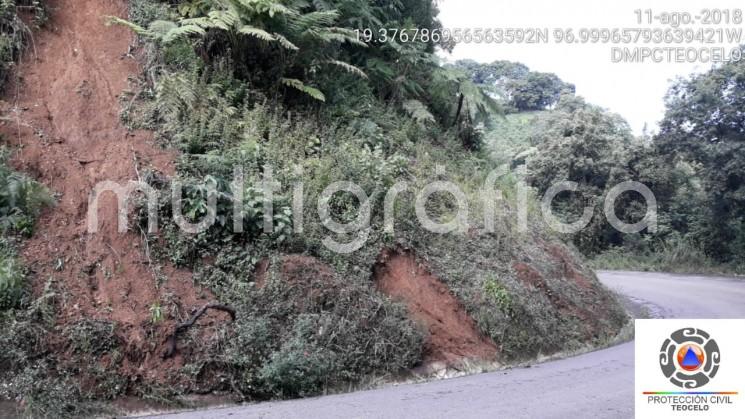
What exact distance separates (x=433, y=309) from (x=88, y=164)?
217 inches

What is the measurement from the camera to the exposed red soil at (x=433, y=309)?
8.79 meters

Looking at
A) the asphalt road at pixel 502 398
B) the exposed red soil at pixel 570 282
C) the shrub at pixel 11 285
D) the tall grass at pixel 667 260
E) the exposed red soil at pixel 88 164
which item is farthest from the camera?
the tall grass at pixel 667 260

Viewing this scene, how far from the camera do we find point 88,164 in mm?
8586

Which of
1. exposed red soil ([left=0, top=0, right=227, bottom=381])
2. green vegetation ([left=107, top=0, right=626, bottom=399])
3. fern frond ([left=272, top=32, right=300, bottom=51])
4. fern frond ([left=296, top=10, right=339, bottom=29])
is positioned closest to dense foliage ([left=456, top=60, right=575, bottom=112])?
green vegetation ([left=107, top=0, right=626, bottom=399])

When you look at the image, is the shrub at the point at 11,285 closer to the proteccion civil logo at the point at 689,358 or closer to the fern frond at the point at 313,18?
the fern frond at the point at 313,18

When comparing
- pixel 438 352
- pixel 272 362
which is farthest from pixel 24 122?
pixel 438 352

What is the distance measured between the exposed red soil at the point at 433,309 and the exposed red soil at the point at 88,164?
2.91 metres

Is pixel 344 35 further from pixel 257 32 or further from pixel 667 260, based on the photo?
pixel 667 260

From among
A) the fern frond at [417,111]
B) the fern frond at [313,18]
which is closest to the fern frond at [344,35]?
the fern frond at [313,18]

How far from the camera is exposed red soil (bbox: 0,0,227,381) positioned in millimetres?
7055

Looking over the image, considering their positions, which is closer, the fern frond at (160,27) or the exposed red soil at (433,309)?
the exposed red soil at (433,309)

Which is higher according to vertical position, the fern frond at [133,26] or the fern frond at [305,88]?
the fern frond at [133,26]

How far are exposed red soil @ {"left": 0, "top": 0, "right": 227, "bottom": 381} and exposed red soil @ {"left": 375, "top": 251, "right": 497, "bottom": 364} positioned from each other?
291 centimetres

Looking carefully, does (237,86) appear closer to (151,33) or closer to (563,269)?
(151,33)
